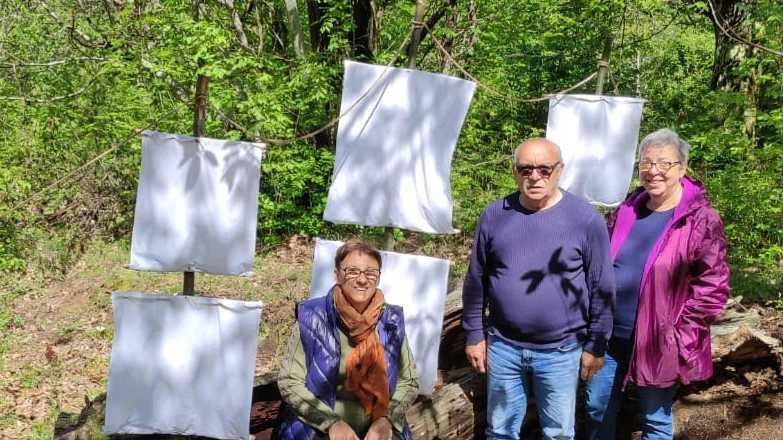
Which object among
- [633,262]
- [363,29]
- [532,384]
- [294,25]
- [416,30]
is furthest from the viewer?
[294,25]

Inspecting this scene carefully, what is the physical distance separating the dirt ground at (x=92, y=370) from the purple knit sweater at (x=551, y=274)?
1665 millimetres

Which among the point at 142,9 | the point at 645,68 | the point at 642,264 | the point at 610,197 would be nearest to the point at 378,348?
the point at 642,264

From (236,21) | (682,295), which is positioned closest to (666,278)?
(682,295)

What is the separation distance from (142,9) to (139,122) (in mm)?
1353

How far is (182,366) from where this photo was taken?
349cm

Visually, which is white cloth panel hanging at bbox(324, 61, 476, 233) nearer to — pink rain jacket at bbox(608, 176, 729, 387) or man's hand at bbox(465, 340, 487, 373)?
man's hand at bbox(465, 340, 487, 373)

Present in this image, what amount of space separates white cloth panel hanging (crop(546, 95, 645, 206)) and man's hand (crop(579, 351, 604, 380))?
195 cm

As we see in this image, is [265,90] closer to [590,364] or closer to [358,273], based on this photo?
[358,273]

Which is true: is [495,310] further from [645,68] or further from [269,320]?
[645,68]

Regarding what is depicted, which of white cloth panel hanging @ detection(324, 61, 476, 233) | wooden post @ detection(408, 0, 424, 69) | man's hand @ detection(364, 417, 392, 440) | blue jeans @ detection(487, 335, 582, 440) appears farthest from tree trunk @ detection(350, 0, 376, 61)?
man's hand @ detection(364, 417, 392, 440)

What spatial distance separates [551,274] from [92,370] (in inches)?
172

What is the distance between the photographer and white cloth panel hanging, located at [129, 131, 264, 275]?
3402mm

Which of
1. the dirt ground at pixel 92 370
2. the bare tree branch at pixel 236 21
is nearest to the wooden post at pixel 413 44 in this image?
the dirt ground at pixel 92 370

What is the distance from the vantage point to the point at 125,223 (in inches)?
352
